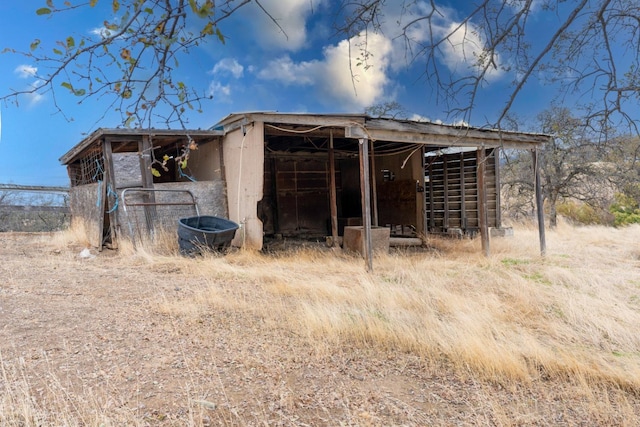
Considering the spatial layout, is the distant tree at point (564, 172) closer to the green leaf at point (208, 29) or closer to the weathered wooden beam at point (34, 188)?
the green leaf at point (208, 29)

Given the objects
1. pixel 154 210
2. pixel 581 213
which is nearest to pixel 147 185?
pixel 154 210

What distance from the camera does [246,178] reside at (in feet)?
26.4

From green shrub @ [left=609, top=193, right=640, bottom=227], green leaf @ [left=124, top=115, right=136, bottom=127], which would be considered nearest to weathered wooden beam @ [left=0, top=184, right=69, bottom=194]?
green leaf @ [left=124, top=115, right=136, bottom=127]

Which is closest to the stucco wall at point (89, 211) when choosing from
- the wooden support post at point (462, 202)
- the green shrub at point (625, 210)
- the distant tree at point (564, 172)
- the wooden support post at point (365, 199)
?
the wooden support post at point (365, 199)

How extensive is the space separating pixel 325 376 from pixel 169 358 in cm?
111

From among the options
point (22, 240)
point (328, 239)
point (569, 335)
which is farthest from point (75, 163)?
point (569, 335)

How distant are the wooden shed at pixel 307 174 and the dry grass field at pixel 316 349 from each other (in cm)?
219

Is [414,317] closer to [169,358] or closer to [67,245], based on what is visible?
[169,358]

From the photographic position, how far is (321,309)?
3.94 meters

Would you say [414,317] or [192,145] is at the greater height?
[192,145]

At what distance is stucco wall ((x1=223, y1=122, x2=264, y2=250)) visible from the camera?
7.71 metres

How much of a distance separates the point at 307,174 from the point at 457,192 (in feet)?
13.3

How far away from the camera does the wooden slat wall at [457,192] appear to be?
10.3m

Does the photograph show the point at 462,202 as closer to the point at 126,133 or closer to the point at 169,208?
the point at 169,208
